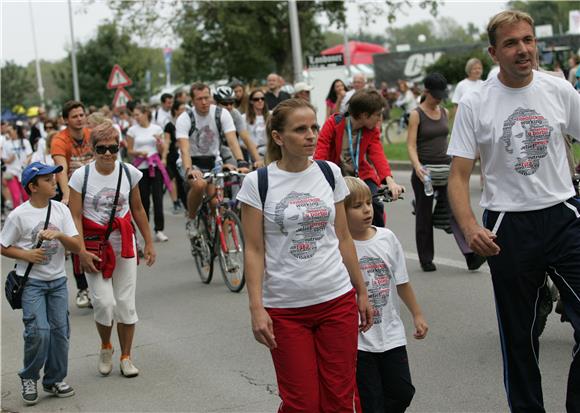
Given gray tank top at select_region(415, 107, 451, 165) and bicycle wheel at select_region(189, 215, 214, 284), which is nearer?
gray tank top at select_region(415, 107, 451, 165)

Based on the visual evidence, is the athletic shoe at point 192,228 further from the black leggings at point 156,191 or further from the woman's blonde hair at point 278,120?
the woman's blonde hair at point 278,120

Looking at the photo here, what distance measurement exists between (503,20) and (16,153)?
17.6 m

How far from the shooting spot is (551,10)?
95062 millimetres

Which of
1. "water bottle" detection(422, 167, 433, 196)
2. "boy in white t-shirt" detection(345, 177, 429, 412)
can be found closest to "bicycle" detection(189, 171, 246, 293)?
"water bottle" detection(422, 167, 433, 196)

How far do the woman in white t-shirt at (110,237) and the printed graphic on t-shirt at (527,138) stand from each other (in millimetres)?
3307

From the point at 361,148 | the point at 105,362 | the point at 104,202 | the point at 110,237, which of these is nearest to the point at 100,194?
the point at 104,202

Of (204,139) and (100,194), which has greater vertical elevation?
(204,139)

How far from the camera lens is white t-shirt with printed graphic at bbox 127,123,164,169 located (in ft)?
49.5

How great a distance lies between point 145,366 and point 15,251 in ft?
4.64

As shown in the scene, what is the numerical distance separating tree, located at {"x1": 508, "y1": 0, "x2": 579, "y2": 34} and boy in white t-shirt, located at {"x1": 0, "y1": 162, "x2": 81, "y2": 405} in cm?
8690

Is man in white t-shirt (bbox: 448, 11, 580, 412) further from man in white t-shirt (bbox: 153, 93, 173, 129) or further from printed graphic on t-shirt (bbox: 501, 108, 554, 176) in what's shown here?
man in white t-shirt (bbox: 153, 93, 173, 129)

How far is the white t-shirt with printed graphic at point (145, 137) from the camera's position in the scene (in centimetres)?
1509

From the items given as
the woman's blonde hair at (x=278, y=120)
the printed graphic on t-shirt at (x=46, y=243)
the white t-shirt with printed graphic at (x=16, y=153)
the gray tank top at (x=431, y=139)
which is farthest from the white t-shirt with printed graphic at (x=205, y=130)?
the white t-shirt with printed graphic at (x=16, y=153)

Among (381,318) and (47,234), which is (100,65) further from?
(381,318)
